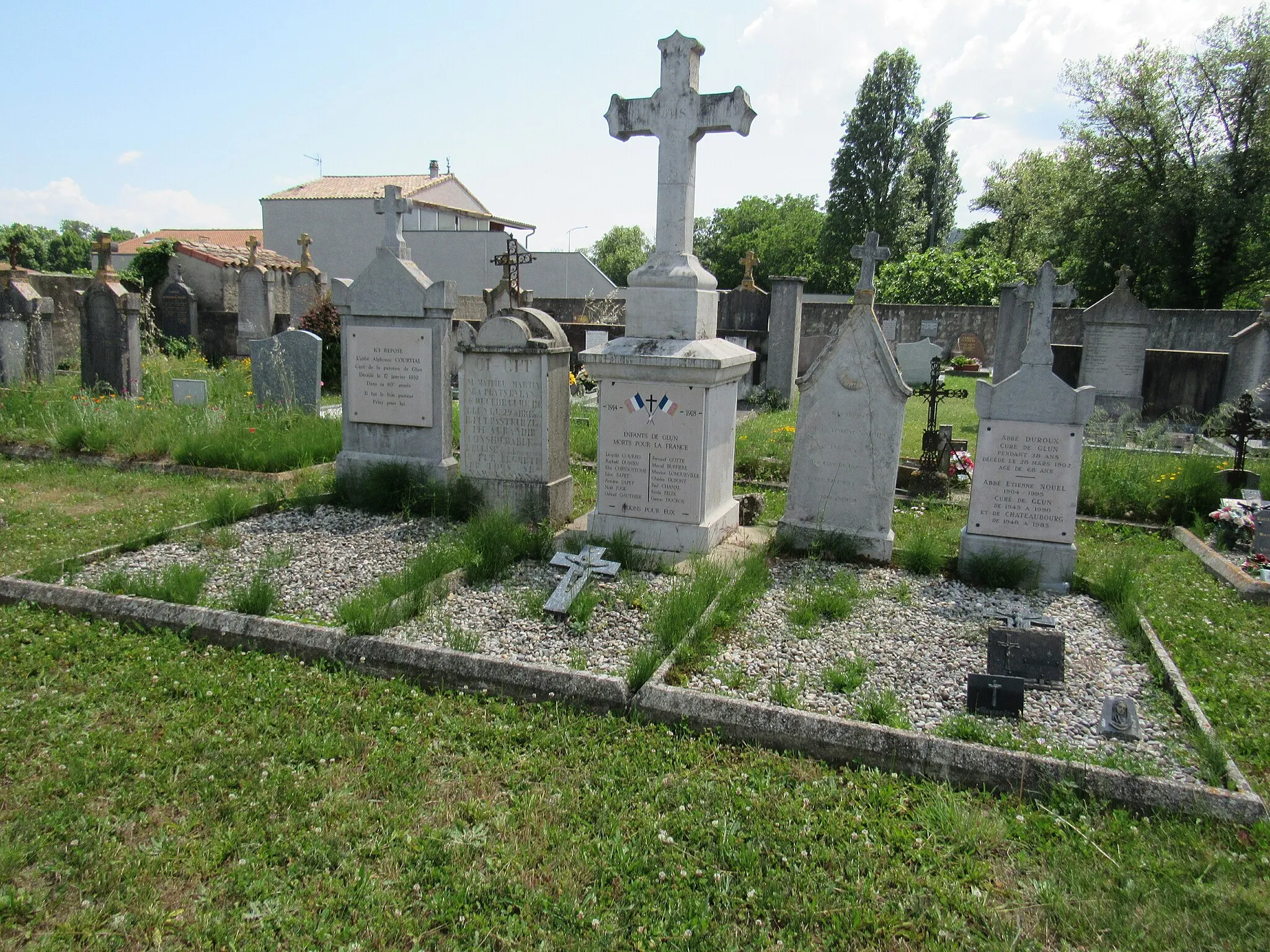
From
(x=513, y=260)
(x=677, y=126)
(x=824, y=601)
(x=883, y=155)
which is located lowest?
(x=824, y=601)

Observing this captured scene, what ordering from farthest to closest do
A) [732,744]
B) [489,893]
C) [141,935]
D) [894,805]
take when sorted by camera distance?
[732,744], [894,805], [489,893], [141,935]

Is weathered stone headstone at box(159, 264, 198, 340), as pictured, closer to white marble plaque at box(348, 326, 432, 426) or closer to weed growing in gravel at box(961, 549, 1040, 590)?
white marble plaque at box(348, 326, 432, 426)

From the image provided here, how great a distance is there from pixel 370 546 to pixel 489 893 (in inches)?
156

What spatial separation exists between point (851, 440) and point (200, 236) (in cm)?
4152

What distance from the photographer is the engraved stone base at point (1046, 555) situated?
588cm

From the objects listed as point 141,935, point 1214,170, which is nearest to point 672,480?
point 141,935

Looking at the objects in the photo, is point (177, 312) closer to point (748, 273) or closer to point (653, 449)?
point (748, 273)

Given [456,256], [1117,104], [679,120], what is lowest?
[679,120]

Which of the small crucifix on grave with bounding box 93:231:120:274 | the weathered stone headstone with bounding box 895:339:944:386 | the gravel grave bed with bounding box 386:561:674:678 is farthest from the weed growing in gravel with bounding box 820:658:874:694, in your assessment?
the weathered stone headstone with bounding box 895:339:944:386

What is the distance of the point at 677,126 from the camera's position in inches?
237

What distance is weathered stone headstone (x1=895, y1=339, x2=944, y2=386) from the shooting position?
19.5m

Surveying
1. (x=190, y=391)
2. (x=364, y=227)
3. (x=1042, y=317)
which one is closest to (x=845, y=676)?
(x=1042, y=317)

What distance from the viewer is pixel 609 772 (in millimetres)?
3363

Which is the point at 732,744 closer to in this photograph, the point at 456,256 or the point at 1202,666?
the point at 1202,666
